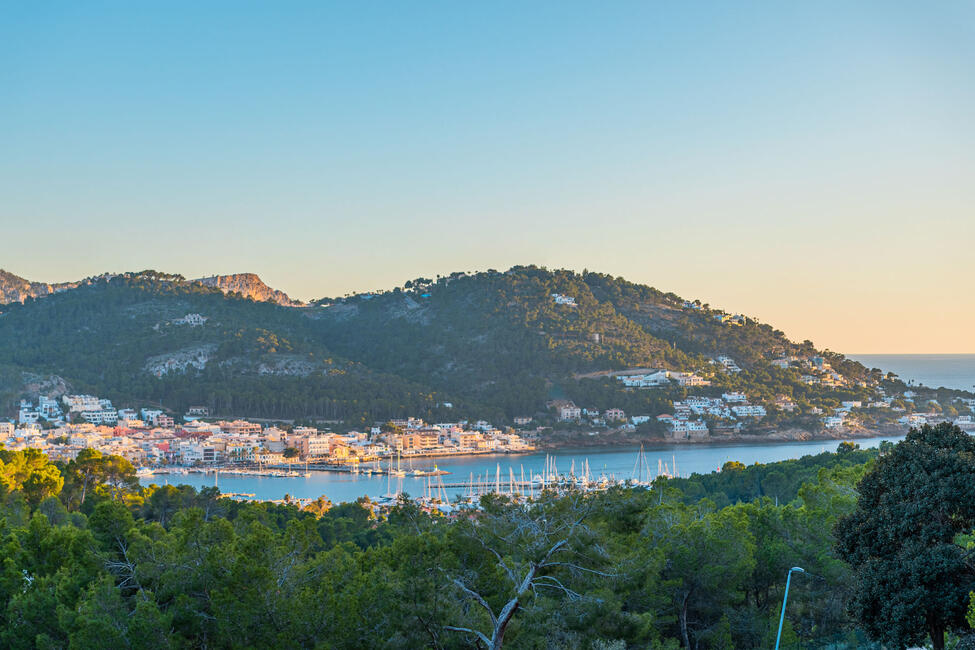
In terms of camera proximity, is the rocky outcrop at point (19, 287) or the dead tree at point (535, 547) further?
the rocky outcrop at point (19, 287)

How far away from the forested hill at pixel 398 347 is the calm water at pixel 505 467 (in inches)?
412

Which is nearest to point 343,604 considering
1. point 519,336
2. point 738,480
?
point 738,480

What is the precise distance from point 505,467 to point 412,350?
107 feet

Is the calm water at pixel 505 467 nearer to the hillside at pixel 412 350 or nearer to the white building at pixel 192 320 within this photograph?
the hillside at pixel 412 350

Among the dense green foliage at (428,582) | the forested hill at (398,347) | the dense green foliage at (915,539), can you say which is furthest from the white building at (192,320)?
the dense green foliage at (915,539)

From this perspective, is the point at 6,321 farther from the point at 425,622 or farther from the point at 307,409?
→ the point at 425,622

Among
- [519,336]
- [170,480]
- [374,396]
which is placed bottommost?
[170,480]

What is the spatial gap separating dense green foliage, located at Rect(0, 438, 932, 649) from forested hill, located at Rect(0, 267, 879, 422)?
58.3 metres

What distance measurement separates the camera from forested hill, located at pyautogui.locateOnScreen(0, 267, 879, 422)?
73438 millimetres

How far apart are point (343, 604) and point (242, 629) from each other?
93 cm

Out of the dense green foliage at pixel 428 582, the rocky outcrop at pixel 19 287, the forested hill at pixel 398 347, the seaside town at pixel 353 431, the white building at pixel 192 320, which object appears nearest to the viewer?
the dense green foliage at pixel 428 582

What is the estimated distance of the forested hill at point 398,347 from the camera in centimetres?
7344

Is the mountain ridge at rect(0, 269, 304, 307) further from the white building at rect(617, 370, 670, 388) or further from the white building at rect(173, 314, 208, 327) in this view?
the white building at rect(617, 370, 670, 388)

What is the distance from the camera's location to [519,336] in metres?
83.6
